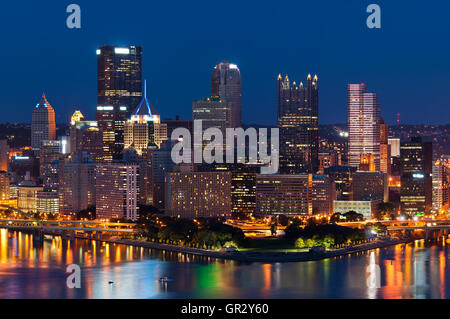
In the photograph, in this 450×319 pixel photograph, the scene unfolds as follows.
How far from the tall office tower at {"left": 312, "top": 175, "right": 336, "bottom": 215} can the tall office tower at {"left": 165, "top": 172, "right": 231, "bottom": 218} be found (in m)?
3.95

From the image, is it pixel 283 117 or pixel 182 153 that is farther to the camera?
pixel 283 117

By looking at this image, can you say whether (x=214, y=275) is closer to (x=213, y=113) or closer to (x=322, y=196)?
(x=322, y=196)

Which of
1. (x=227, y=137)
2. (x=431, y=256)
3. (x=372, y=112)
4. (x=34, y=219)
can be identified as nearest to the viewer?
(x=431, y=256)

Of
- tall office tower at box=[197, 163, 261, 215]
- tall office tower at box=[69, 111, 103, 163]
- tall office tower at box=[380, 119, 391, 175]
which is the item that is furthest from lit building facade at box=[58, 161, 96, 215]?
tall office tower at box=[380, 119, 391, 175]

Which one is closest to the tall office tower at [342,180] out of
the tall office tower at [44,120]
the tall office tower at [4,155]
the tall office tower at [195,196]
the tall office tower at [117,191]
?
the tall office tower at [195,196]

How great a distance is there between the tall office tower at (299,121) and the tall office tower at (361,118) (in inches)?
269

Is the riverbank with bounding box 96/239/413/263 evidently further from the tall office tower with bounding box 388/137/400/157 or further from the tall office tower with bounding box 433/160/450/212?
the tall office tower with bounding box 388/137/400/157

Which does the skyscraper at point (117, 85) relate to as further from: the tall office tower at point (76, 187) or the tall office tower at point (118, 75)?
the tall office tower at point (76, 187)

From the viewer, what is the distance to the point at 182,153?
49594 mm

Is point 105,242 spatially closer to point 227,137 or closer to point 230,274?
point 230,274

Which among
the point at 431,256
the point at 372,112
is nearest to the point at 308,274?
the point at 431,256

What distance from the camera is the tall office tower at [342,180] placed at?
165ft

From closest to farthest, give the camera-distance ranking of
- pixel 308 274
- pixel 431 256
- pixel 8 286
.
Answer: pixel 8 286 → pixel 308 274 → pixel 431 256
